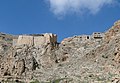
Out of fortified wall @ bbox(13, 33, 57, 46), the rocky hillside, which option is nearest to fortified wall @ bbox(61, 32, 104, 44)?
the rocky hillside

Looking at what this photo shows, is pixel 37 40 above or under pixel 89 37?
under

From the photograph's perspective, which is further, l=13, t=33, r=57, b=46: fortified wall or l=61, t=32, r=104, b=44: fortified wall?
l=61, t=32, r=104, b=44: fortified wall

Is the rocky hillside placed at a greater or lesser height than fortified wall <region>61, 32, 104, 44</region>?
lesser

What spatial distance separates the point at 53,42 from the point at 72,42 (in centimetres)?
378

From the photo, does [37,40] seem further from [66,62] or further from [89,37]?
[66,62]

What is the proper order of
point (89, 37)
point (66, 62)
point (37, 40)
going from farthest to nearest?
point (89, 37), point (37, 40), point (66, 62)

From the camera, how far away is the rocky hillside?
6147cm

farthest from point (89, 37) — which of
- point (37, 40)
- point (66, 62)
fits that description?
point (66, 62)

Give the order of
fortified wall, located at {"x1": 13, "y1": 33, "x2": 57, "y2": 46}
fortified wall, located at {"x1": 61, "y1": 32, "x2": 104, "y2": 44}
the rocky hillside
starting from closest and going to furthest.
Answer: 1. the rocky hillside
2. fortified wall, located at {"x1": 13, "y1": 33, "x2": 57, "y2": 46}
3. fortified wall, located at {"x1": 61, "y1": 32, "x2": 104, "y2": 44}

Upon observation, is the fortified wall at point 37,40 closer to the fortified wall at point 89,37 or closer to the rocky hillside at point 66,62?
the rocky hillside at point 66,62

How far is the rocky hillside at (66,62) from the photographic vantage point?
202ft

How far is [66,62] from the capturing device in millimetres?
71688

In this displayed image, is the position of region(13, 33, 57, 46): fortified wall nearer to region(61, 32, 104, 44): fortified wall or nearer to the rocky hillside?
the rocky hillside

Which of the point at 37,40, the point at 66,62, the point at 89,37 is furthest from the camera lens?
the point at 89,37
